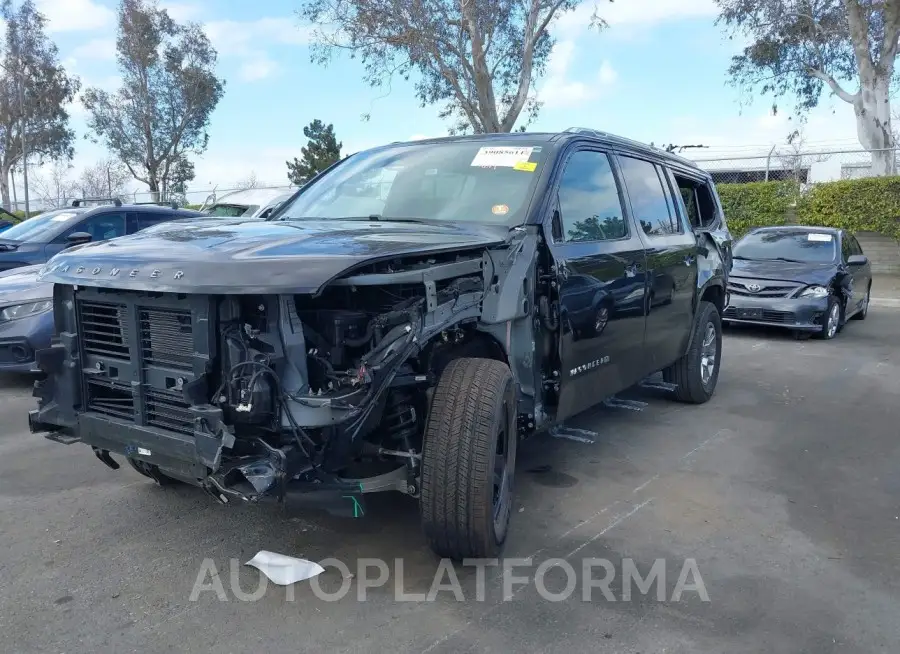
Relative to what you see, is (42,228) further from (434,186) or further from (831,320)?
(831,320)

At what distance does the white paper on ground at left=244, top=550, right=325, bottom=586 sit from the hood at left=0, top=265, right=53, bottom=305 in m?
4.00

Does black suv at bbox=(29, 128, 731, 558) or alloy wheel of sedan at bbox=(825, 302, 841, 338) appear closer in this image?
black suv at bbox=(29, 128, 731, 558)

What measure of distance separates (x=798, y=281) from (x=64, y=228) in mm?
9357

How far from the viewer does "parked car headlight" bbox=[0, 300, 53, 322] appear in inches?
249

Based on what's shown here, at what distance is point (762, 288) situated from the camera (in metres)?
9.80

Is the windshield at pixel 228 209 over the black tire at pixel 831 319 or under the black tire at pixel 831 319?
over

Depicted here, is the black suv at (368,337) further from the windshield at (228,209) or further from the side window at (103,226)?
the windshield at (228,209)

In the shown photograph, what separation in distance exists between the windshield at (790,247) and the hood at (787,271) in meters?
0.20

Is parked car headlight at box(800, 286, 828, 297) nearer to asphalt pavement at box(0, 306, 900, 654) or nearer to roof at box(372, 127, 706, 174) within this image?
asphalt pavement at box(0, 306, 900, 654)

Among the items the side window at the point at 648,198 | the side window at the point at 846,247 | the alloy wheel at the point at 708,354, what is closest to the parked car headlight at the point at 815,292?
the side window at the point at 846,247

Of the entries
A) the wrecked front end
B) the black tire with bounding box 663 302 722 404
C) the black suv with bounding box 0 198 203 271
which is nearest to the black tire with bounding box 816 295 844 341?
the black tire with bounding box 663 302 722 404

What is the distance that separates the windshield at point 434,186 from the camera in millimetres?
4008

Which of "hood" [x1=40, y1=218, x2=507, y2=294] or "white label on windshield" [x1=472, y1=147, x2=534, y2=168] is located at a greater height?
"white label on windshield" [x1=472, y1=147, x2=534, y2=168]

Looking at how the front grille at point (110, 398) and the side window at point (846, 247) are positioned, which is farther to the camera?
the side window at point (846, 247)
